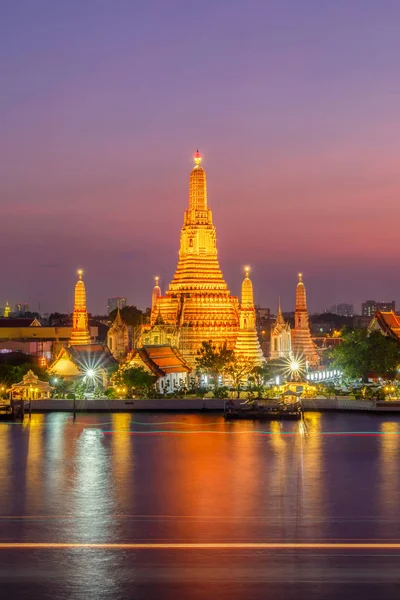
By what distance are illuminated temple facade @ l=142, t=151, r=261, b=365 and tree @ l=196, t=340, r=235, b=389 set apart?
6.87 feet

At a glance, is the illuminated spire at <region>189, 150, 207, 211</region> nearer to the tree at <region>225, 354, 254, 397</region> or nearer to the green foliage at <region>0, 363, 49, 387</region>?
the tree at <region>225, 354, 254, 397</region>

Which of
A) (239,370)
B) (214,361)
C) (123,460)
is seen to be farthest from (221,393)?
(123,460)

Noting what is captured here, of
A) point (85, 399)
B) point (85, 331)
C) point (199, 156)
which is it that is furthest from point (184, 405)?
point (199, 156)

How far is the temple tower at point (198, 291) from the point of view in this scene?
75250 millimetres

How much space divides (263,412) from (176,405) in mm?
5744

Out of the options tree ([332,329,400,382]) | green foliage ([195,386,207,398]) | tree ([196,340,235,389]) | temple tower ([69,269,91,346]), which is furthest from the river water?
temple tower ([69,269,91,346])

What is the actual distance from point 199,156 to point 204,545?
182 feet

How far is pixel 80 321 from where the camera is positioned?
79.1 metres

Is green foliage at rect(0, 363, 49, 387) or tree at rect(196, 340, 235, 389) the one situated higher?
tree at rect(196, 340, 235, 389)

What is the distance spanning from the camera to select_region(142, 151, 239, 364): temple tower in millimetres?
75250

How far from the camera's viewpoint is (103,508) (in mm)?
30969

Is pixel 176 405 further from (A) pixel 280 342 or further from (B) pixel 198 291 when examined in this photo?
(A) pixel 280 342

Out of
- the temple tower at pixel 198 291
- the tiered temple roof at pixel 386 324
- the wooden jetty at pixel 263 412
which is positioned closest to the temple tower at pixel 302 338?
the tiered temple roof at pixel 386 324

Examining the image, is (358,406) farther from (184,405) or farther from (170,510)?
A: (170,510)
